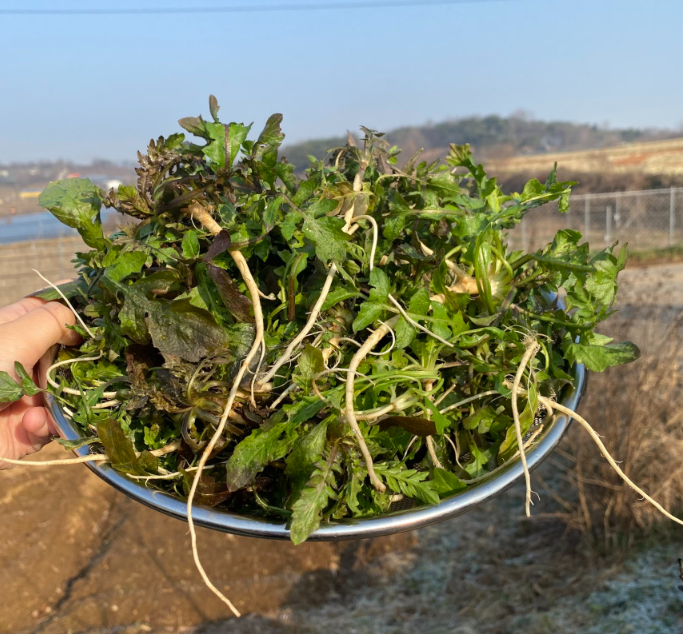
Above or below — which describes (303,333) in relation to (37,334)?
above

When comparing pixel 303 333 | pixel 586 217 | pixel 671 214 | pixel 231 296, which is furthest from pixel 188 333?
pixel 671 214

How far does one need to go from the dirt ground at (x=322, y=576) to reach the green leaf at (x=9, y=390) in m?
3.67

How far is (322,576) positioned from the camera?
15.8 feet

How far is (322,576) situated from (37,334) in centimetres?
418

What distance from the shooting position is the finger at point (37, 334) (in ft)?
4.25

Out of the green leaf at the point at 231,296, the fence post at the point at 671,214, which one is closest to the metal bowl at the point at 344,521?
the green leaf at the point at 231,296

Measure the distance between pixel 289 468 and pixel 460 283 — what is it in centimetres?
47

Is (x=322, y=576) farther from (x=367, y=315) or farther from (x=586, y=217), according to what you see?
(x=586, y=217)

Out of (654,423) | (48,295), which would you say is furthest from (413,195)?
(654,423)

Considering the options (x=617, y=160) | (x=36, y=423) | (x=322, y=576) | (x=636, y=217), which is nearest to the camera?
(x=36, y=423)

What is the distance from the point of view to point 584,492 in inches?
169

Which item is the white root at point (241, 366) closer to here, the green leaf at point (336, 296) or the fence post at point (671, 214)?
the green leaf at point (336, 296)

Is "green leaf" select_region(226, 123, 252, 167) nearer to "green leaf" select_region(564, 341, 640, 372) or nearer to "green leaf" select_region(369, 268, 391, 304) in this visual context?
"green leaf" select_region(369, 268, 391, 304)

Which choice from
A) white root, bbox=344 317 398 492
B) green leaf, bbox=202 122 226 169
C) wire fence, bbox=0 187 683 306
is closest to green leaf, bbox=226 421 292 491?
white root, bbox=344 317 398 492
